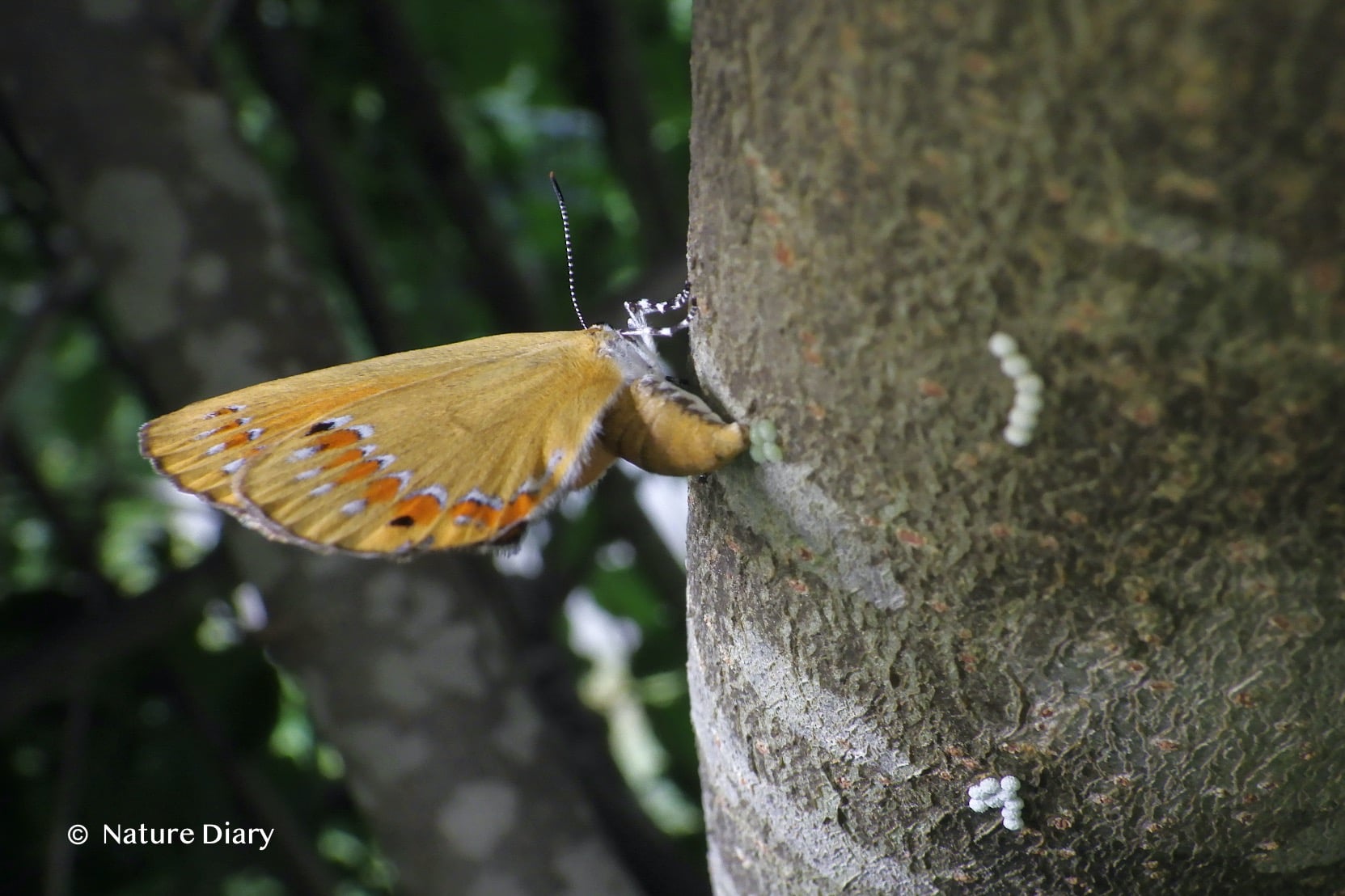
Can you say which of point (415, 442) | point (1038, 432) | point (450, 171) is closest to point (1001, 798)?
point (1038, 432)

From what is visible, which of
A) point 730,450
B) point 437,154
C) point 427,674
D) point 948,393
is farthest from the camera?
point 437,154

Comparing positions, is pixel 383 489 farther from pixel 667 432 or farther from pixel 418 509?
pixel 667 432

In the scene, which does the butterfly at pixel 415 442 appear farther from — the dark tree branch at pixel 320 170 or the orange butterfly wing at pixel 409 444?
the dark tree branch at pixel 320 170

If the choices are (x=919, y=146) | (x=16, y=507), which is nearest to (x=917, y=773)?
(x=919, y=146)

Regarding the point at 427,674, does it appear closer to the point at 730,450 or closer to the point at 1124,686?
the point at 730,450

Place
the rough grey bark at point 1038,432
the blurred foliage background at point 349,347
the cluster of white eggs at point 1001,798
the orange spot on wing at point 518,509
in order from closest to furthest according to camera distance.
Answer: the rough grey bark at point 1038,432
the cluster of white eggs at point 1001,798
the orange spot on wing at point 518,509
the blurred foliage background at point 349,347

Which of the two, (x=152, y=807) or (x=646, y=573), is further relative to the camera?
(x=646, y=573)

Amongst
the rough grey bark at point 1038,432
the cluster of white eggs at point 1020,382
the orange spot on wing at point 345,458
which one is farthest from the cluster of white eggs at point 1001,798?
the orange spot on wing at point 345,458

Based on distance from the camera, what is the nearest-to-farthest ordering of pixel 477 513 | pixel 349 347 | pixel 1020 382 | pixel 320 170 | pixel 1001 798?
pixel 1020 382 < pixel 1001 798 < pixel 477 513 < pixel 349 347 < pixel 320 170
